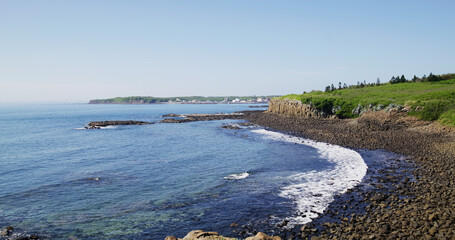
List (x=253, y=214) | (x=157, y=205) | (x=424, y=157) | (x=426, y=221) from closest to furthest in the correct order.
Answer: (x=426, y=221), (x=253, y=214), (x=157, y=205), (x=424, y=157)

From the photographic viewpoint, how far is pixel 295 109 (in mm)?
87500

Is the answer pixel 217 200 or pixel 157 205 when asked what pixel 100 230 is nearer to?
pixel 157 205

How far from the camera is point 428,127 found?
146 ft

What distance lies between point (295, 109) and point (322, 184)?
6499cm

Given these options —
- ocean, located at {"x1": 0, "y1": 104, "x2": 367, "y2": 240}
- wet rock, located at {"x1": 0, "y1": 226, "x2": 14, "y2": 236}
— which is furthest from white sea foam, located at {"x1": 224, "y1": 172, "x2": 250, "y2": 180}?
wet rock, located at {"x1": 0, "y1": 226, "x2": 14, "y2": 236}

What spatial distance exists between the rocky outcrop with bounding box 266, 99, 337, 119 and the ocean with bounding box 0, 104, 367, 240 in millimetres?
34481

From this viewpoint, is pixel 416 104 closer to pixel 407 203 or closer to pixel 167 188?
pixel 407 203

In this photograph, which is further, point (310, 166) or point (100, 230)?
point (310, 166)

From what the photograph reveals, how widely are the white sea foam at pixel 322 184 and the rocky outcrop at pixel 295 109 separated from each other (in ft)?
136

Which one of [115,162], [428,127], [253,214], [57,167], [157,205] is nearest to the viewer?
[253,214]

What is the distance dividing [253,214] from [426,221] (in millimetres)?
9270

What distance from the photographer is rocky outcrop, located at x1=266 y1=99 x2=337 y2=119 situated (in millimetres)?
76281

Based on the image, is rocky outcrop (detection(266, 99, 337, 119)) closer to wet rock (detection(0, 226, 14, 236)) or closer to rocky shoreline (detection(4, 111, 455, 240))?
rocky shoreline (detection(4, 111, 455, 240))

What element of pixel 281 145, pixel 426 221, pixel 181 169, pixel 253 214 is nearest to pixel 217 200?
pixel 253 214
